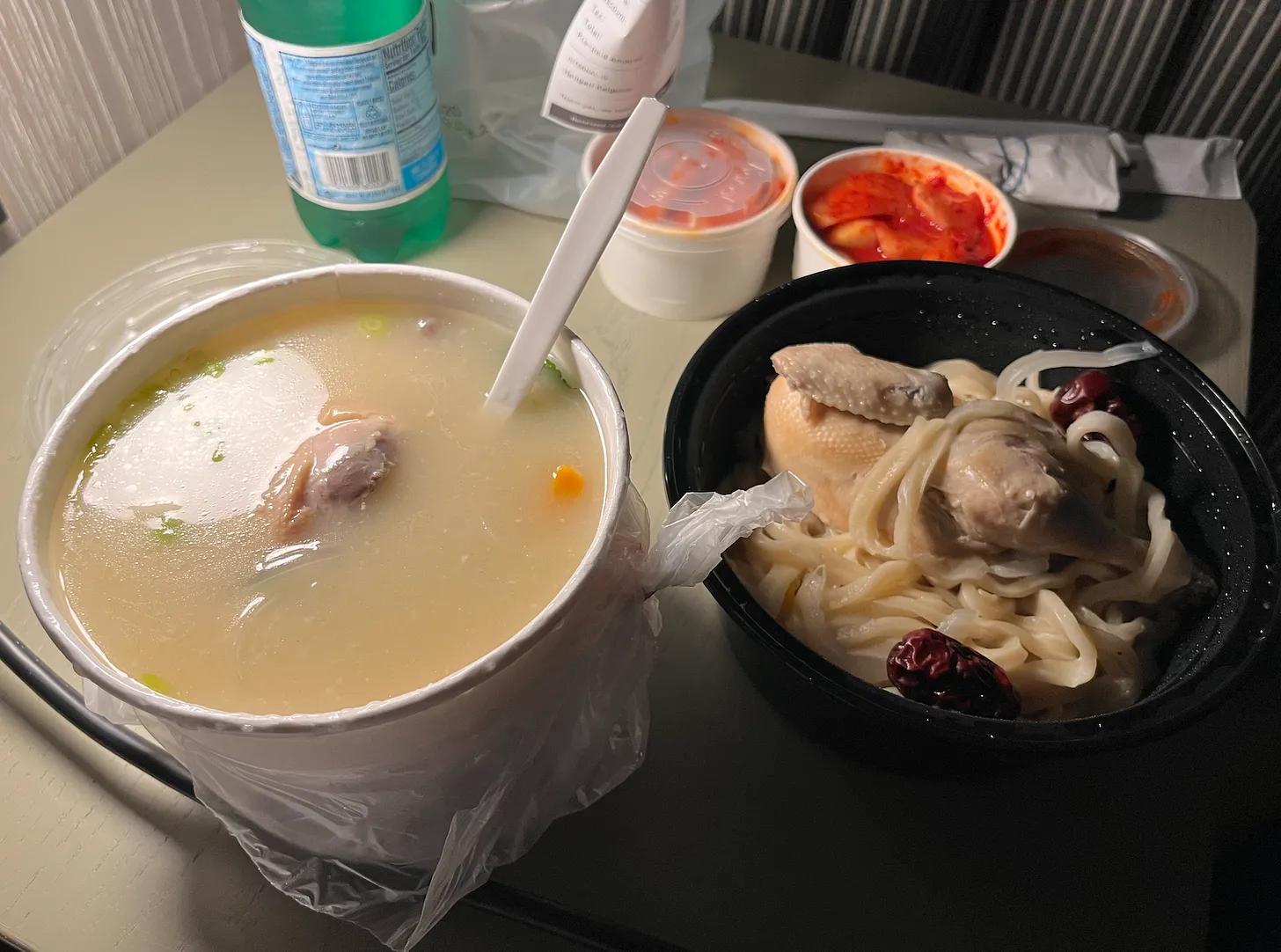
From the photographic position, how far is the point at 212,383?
55 cm

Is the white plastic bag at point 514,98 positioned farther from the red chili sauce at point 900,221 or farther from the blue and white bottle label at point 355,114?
the red chili sauce at point 900,221

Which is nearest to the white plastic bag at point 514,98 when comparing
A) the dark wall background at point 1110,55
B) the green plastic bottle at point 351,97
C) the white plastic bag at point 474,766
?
the green plastic bottle at point 351,97

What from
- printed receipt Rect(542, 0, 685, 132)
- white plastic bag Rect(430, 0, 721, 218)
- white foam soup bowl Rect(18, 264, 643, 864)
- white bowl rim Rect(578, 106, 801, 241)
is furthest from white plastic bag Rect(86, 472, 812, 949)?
white plastic bag Rect(430, 0, 721, 218)

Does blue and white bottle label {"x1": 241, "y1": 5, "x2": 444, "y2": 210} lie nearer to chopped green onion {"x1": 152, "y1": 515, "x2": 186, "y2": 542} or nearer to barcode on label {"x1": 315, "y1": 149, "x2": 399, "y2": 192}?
barcode on label {"x1": 315, "y1": 149, "x2": 399, "y2": 192}

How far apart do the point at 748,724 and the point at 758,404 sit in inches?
10.7

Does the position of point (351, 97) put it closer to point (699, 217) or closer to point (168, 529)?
point (699, 217)

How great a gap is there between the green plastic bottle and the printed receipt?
13cm

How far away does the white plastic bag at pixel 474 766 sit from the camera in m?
0.45

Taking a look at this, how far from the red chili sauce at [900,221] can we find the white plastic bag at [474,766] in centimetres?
50

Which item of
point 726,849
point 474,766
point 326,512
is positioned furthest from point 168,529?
point 726,849

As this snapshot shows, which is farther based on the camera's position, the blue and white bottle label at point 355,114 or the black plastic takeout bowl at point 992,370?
the blue and white bottle label at point 355,114

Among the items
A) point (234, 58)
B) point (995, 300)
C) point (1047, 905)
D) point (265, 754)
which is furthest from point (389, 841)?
point (234, 58)

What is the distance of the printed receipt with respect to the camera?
2.86 ft

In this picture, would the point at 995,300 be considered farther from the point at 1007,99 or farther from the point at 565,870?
the point at 1007,99
